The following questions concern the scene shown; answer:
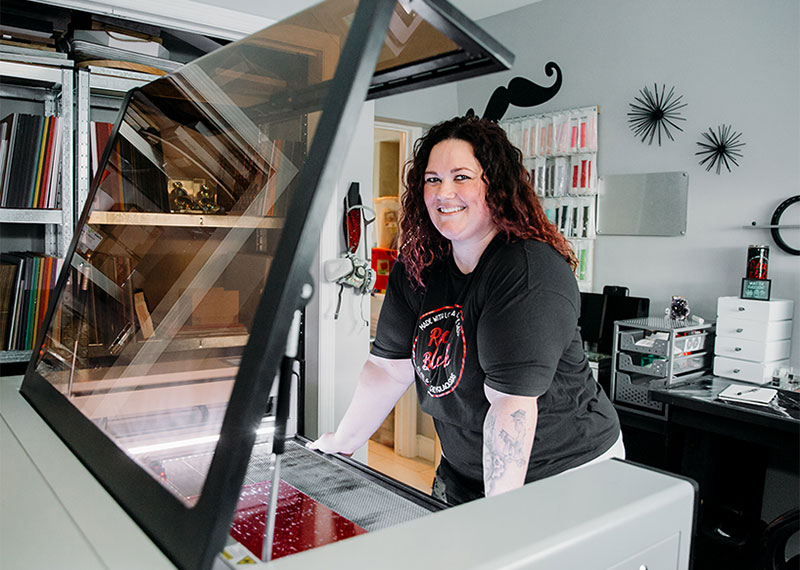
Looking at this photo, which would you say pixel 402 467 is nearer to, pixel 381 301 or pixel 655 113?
pixel 381 301

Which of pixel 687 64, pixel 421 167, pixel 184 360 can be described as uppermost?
pixel 687 64

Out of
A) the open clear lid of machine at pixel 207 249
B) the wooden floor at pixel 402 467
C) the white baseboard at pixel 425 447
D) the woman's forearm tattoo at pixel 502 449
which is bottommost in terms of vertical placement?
the wooden floor at pixel 402 467

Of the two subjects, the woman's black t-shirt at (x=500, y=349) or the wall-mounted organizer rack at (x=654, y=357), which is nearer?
the woman's black t-shirt at (x=500, y=349)

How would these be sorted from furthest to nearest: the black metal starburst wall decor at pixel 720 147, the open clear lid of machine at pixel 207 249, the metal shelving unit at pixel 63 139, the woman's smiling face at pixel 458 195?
the black metal starburst wall decor at pixel 720 147 → the metal shelving unit at pixel 63 139 → the woman's smiling face at pixel 458 195 → the open clear lid of machine at pixel 207 249

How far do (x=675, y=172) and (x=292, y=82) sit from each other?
339 cm

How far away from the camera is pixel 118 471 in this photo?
673mm

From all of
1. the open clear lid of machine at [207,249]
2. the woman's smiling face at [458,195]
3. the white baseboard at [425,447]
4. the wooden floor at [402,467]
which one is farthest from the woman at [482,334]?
the white baseboard at [425,447]

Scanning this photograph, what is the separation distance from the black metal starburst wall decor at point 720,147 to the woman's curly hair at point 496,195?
2.28m

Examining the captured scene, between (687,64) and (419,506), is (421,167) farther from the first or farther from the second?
(687,64)

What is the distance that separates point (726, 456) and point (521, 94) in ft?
8.95

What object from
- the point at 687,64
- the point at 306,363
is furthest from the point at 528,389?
the point at 687,64

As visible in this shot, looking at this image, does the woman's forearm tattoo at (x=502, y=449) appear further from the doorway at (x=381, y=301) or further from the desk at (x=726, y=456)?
the doorway at (x=381, y=301)

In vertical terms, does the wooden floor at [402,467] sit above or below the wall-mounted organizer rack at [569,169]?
below

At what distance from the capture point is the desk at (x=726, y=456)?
2617mm
